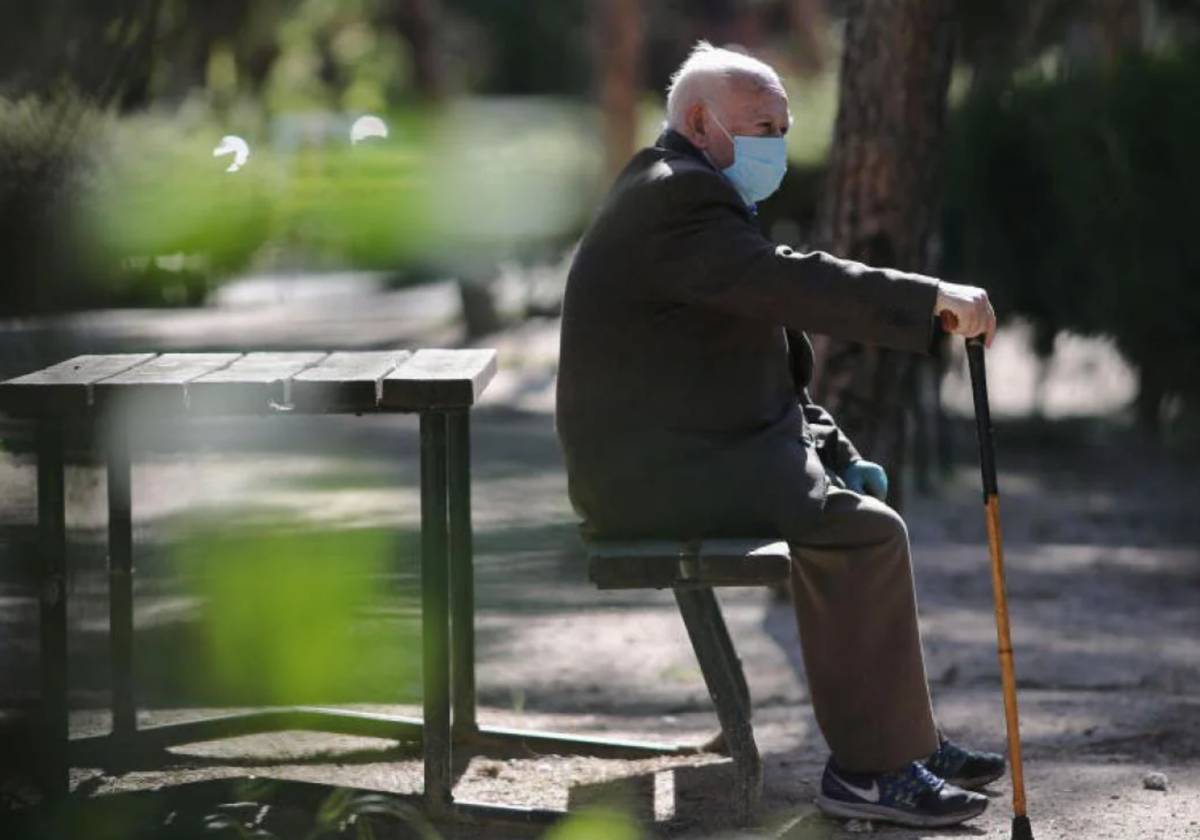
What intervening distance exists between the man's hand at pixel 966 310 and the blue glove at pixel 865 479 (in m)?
0.61

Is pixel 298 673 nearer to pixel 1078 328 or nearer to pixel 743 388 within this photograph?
pixel 743 388

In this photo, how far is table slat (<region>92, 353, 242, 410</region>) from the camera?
3566 mm

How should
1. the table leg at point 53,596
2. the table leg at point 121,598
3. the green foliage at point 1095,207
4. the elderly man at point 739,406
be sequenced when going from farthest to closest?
the green foliage at point 1095,207 → the table leg at point 121,598 → the elderly man at point 739,406 → the table leg at point 53,596

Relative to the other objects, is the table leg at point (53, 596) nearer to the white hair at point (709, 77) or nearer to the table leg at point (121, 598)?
the table leg at point (121, 598)

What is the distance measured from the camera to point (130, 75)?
167 cm

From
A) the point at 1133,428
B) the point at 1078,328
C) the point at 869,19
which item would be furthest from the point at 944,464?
the point at 869,19

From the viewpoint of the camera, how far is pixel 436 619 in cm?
395

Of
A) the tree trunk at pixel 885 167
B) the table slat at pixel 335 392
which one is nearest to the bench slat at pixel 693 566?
the table slat at pixel 335 392

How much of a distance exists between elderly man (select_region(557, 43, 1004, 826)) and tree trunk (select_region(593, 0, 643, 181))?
→ 17.6 metres

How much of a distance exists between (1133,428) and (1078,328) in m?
1.16

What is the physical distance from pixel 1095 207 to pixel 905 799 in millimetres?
6575

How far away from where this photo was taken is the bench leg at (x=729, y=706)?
3.99m

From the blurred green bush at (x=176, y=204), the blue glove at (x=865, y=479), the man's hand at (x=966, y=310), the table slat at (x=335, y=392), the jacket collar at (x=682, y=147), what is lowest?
the blue glove at (x=865, y=479)

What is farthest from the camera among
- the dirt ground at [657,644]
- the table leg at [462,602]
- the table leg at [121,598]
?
the table leg at [462,602]
